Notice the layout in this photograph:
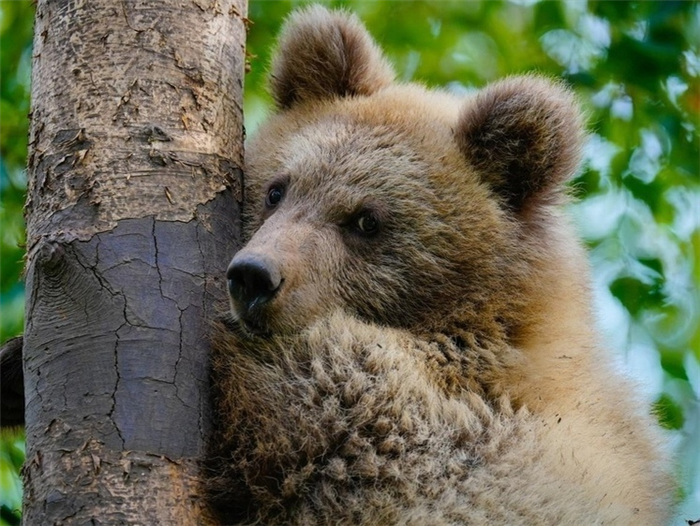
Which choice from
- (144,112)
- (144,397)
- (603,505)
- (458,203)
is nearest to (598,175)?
(458,203)

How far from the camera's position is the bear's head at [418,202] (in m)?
4.36

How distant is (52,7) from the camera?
3.75 m

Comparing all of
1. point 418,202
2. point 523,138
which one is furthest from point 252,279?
point 523,138

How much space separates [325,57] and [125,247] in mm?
2348

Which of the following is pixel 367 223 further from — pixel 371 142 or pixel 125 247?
pixel 125 247

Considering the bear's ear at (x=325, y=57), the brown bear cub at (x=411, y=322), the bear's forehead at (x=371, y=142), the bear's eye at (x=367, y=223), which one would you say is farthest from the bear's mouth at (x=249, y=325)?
the bear's ear at (x=325, y=57)

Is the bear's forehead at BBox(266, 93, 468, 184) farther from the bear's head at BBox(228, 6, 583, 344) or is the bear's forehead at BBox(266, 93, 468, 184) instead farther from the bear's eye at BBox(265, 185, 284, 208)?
the bear's eye at BBox(265, 185, 284, 208)

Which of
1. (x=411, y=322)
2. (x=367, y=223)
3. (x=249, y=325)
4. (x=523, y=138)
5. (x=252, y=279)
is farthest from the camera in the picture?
(x=523, y=138)

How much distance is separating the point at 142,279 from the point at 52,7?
4.07 ft

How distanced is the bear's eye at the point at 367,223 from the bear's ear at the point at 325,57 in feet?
3.53

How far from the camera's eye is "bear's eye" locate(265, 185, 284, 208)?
15.3 feet

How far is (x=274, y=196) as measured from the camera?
4691mm

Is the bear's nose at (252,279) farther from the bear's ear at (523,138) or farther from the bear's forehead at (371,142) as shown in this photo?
the bear's ear at (523,138)

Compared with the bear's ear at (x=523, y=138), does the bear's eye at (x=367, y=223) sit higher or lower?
lower
